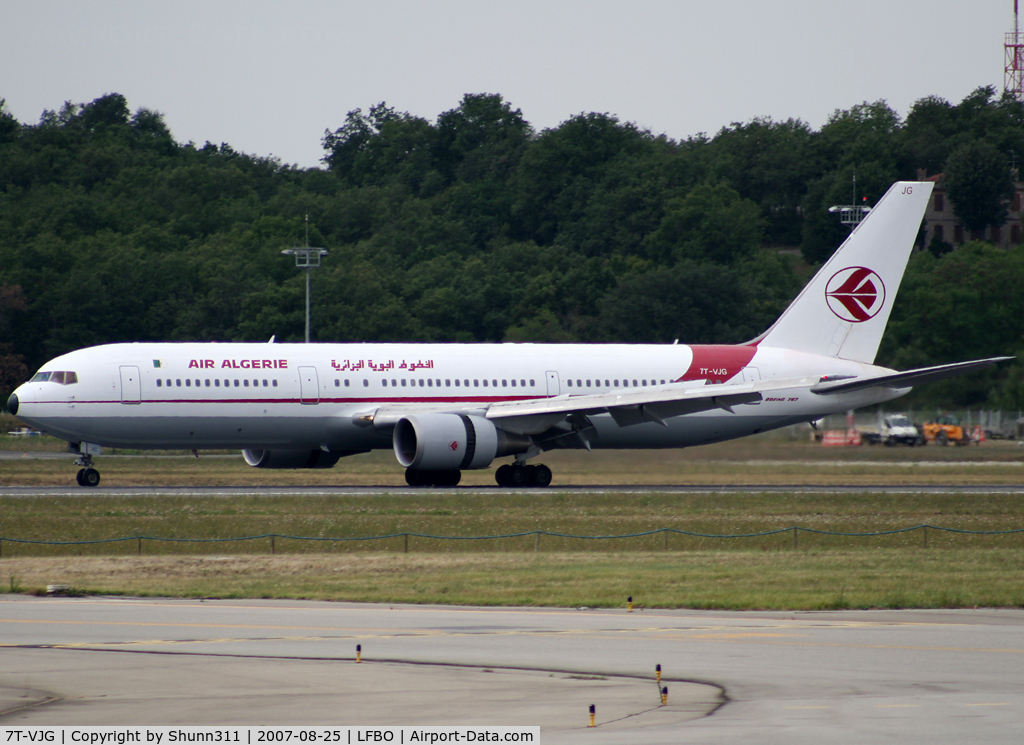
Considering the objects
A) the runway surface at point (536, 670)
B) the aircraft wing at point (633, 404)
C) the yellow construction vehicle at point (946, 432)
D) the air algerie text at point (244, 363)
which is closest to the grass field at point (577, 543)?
the aircraft wing at point (633, 404)

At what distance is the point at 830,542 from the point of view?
28531mm

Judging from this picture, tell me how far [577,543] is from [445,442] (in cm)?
1204

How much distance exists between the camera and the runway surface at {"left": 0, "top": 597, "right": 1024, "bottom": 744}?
1146 centimetres

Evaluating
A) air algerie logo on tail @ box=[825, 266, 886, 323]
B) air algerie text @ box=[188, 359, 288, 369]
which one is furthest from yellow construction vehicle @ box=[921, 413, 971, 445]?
air algerie text @ box=[188, 359, 288, 369]

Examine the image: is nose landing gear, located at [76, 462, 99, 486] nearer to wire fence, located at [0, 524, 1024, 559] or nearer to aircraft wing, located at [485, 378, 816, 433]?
aircraft wing, located at [485, 378, 816, 433]

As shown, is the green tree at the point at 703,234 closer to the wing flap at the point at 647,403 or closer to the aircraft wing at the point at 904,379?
the aircraft wing at the point at 904,379

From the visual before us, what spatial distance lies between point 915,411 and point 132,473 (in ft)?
92.2

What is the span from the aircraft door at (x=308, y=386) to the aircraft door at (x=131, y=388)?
4437 millimetres

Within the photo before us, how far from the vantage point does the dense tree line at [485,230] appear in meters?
89.8

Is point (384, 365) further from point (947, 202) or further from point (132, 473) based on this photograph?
point (947, 202)

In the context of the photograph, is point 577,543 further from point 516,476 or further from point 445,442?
point 516,476

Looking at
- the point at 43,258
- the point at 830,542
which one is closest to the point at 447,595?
the point at 830,542

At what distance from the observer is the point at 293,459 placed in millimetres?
43844

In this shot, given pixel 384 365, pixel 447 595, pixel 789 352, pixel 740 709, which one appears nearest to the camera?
pixel 740 709
